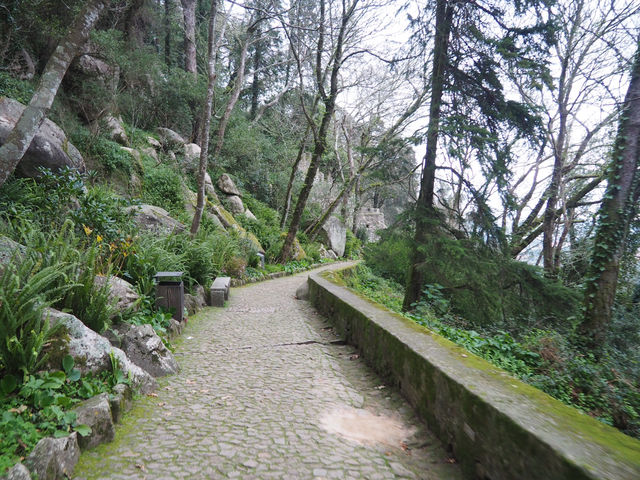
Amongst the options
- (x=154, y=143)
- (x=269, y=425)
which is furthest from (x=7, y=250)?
(x=154, y=143)

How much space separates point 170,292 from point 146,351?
1.68 metres

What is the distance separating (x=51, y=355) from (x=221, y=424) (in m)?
1.29

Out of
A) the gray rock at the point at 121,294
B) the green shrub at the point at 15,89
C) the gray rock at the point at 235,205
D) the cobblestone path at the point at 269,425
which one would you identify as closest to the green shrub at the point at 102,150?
the green shrub at the point at 15,89

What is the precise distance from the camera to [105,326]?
3.13 meters

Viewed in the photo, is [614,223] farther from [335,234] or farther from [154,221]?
[335,234]

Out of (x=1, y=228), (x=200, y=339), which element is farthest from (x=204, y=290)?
(x=1, y=228)

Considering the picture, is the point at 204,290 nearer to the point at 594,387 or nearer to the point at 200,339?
the point at 200,339

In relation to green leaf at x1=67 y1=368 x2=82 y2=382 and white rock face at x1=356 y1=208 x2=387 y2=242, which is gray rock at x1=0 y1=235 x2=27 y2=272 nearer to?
green leaf at x1=67 y1=368 x2=82 y2=382

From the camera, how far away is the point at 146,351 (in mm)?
3443

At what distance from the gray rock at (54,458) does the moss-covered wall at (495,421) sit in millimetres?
2309

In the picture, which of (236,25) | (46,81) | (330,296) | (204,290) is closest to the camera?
(46,81)

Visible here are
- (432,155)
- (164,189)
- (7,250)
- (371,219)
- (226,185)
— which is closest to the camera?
(7,250)

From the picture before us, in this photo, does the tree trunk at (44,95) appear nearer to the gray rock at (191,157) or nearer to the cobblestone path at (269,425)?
the cobblestone path at (269,425)

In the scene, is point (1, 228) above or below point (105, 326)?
above
